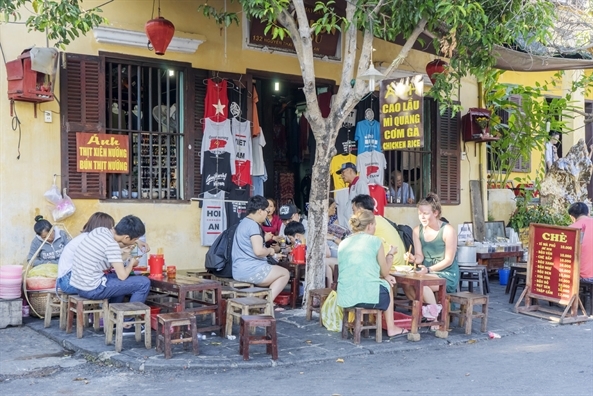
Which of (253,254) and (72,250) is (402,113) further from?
(72,250)

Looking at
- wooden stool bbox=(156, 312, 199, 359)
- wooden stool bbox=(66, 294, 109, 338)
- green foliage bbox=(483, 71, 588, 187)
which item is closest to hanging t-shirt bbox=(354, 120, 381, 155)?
green foliage bbox=(483, 71, 588, 187)

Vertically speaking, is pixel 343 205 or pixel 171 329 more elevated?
pixel 343 205

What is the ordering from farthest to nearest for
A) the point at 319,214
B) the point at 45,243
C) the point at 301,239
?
the point at 301,239
the point at 45,243
the point at 319,214

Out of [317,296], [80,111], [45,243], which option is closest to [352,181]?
[317,296]

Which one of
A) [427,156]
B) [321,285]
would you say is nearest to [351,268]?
[321,285]

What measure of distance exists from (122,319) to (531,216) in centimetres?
1024

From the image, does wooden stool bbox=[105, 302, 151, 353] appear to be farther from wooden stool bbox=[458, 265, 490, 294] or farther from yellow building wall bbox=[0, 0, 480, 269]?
wooden stool bbox=[458, 265, 490, 294]

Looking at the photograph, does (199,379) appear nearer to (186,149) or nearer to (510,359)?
(510,359)

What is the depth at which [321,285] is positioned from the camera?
8.16 metres

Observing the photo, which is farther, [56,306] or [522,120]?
[522,120]

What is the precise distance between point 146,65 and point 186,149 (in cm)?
136

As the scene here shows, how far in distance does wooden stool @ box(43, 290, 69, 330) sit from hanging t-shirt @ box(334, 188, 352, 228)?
16.9 ft

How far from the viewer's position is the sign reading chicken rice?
9.30 m

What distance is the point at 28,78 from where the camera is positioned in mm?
8016
